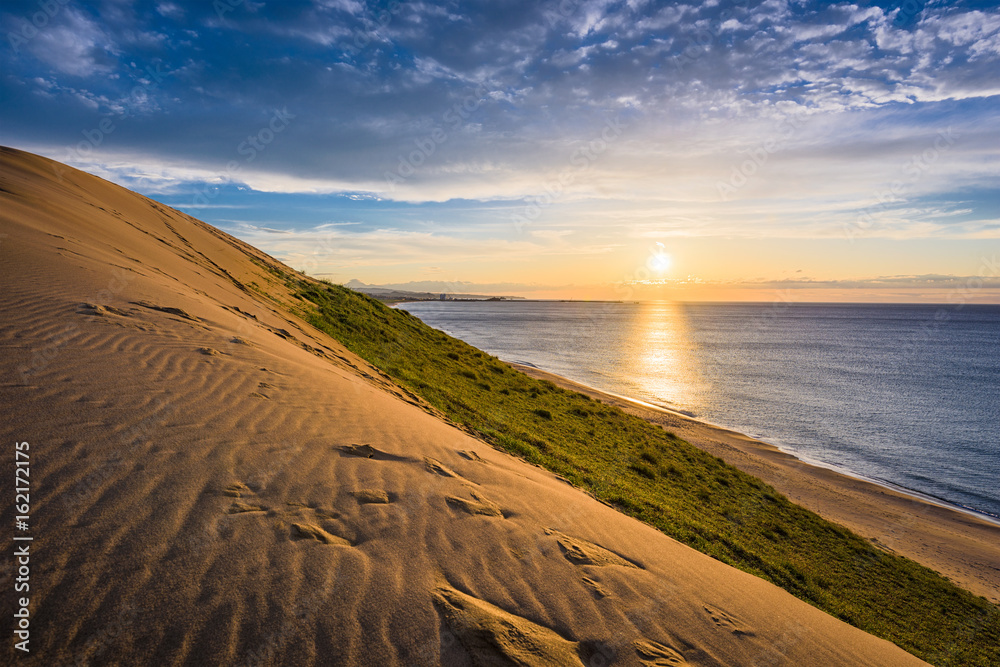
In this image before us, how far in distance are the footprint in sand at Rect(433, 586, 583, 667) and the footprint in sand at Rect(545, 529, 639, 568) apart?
1207mm

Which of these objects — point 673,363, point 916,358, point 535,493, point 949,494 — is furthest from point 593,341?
point 535,493

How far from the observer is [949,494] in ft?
63.9

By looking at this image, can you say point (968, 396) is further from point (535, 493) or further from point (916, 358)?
point (535, 493)

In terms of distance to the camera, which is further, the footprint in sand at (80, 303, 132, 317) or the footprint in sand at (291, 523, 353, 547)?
the footprint in sand at (80, 303, 132, 317)

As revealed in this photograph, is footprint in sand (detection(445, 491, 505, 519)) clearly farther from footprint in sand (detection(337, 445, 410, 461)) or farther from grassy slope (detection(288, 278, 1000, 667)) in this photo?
grassy slope (detection(288, 278, 1000, 667))

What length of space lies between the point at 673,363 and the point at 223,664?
57.1 metres

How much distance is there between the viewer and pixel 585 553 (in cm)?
493

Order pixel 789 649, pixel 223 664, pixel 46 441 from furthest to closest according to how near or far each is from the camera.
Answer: pixel 789 649
pixel 46 441
pixel 223 664

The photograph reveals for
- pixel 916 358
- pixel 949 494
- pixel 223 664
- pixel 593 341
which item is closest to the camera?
pixel 223 664

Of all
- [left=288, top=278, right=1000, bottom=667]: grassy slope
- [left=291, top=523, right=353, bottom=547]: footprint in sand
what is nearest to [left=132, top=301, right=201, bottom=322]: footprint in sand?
[left=288, top=278, right=1000, bottom=667]: grassy slope

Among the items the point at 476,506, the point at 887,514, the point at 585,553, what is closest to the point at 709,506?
the point at 585,553

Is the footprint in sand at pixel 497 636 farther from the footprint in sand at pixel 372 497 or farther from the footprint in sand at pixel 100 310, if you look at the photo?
the footprint in sand at pixel 100 310

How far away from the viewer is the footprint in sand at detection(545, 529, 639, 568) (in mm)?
4773

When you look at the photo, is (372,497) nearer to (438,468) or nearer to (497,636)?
(438,468)
